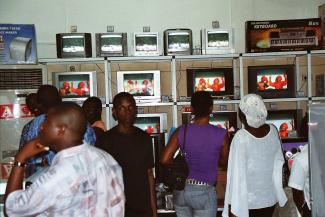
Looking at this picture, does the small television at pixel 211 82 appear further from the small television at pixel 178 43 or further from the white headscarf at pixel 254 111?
the white headscarf at pixel 254 111

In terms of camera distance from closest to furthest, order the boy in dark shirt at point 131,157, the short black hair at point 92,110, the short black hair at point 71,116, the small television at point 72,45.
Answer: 1. the short black hair at point 71,116
2. the boy in dark shirt at point 131,157
3. the short black hair at point 92,110
4. the small television at point 72,45

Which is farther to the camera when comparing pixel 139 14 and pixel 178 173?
pixel 139 14

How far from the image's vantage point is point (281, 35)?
4914mm

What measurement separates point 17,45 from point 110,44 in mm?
1050

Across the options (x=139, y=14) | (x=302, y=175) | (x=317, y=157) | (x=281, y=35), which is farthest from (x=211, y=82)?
(x=317, y=157)

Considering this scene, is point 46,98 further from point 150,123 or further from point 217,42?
point 217,42

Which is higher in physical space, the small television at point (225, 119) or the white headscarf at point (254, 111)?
the white headscarf at point (254, 111)

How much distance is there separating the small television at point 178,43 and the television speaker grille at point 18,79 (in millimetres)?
1527

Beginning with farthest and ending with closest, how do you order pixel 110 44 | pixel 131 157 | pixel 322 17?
pixel 322 17 → pixel 110 44 → pixel 131 157

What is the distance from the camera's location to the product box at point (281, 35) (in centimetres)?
490

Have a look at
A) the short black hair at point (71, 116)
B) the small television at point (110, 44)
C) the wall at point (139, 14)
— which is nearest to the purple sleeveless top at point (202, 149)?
the short black hair at point (71, 116)

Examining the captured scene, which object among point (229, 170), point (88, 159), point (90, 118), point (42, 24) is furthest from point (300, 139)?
point (42, 24)

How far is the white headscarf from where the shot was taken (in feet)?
9.16

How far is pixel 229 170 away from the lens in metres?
2.80
